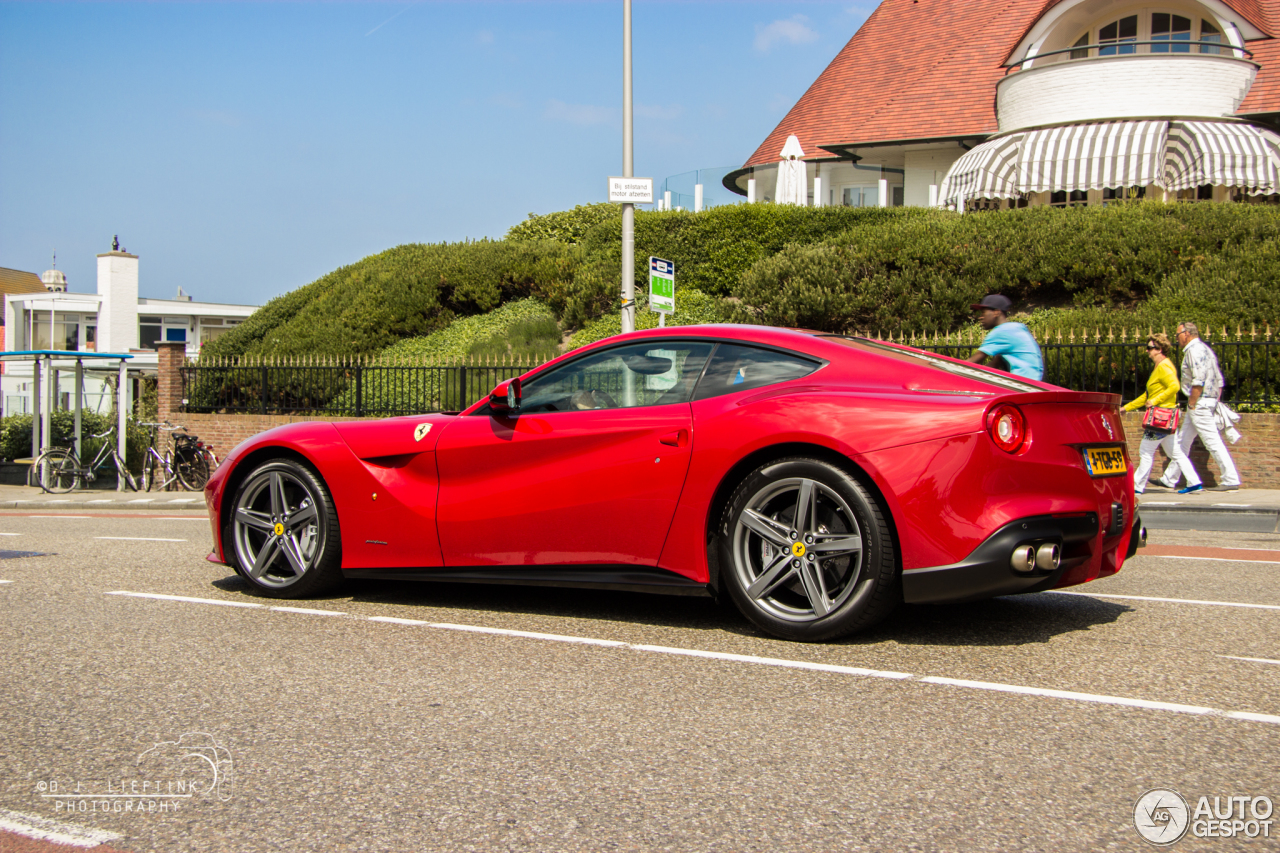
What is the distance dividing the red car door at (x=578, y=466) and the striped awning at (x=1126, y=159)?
71.9ft

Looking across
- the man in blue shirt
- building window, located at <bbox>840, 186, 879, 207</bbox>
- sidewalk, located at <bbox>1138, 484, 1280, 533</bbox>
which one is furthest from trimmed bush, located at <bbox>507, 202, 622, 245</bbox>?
the man in blue shirt

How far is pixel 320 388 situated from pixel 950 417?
16.5 meters

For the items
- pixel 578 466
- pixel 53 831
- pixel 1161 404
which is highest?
pixel 1161 404

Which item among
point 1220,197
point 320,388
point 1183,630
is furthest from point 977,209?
point 1183,630

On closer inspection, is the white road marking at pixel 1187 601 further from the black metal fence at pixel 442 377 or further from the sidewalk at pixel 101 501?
the sidewalk at pixel 101 501

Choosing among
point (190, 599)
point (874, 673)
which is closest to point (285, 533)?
point (190, 599)

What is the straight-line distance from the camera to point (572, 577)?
16.8 ft

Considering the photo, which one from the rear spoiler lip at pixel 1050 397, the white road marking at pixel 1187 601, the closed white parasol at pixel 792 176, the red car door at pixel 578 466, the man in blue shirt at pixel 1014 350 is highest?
the closed white parasol at pixel 792 176

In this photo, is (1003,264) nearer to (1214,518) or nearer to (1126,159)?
(1126,159)

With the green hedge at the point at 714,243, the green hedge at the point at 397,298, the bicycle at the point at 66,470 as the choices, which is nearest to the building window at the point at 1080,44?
the green hedge at the point at 714,243

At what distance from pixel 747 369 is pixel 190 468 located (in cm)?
1491

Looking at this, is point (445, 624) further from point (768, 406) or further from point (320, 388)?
point (320, 388)

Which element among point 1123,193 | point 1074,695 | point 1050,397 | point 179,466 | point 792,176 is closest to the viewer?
point 1074,695

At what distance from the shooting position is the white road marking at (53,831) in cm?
273
